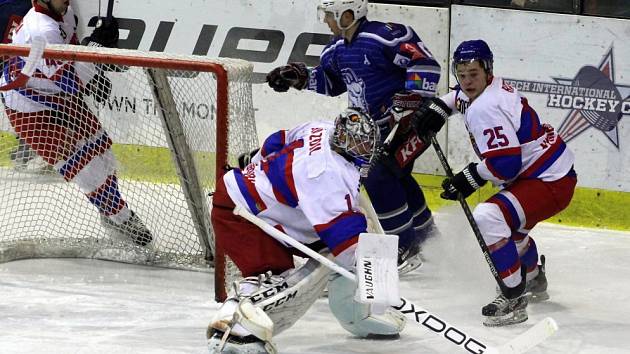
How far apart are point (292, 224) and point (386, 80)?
134cm

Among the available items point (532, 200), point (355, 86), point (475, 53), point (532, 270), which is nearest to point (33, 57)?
point (355, 86)

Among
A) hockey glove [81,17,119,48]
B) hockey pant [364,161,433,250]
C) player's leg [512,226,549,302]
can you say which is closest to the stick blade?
player's leg [512,226,549,302]

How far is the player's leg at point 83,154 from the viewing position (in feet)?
17.7

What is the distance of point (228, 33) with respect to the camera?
6.55 m

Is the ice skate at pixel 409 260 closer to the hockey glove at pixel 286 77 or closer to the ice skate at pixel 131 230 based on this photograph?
the hockey glove at pixel 286 77

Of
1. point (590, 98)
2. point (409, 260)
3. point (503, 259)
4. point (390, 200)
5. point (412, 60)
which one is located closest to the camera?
point (503, 259)

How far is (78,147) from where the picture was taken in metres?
5.44

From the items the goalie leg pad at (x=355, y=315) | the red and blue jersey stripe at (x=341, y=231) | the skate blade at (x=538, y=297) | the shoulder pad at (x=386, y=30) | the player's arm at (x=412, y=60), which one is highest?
the shoulder pad at (x=386, y=30)

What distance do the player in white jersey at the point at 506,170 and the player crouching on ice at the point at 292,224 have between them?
0.61 meters

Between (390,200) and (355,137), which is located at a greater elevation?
(355,137)

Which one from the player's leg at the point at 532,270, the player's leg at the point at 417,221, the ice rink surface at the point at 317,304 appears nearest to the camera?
the ice rink surface at the point at 317,304

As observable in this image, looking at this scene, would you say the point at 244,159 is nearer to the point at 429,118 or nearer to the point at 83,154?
the point at 429,118

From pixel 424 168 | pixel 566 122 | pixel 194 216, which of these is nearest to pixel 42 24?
pixel 194 216

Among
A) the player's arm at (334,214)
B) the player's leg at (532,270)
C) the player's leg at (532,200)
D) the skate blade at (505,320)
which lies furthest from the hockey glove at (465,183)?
the player's arm at (334,214)
